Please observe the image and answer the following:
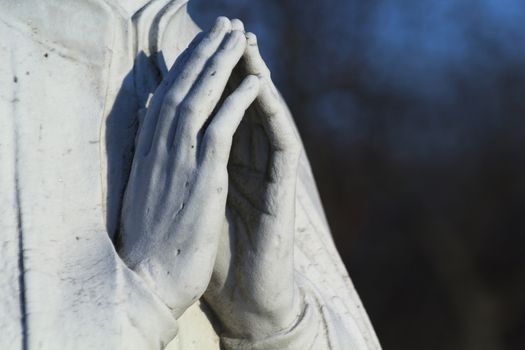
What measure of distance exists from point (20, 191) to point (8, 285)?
11 centimetres

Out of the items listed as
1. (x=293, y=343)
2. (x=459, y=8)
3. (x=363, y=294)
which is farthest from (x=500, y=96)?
(x=293, y=343)

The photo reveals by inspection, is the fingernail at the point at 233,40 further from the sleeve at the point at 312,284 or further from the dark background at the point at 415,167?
the dark background at the point at 415,167

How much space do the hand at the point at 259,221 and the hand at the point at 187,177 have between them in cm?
5

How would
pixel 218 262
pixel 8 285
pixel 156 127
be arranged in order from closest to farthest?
pixel 8 285, pixel 156 127, pixel 218 262

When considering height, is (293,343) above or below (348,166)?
below

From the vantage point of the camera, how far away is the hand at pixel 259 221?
1.63 metres

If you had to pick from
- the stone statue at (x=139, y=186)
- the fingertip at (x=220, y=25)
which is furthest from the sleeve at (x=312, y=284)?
the fingertip at (x=220, y=25)

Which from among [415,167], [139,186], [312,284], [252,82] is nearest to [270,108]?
[252,82]

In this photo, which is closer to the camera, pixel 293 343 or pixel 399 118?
pixel 293 343

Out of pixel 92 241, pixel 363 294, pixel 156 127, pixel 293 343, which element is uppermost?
pixel 363 294

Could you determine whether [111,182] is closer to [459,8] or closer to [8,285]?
[8,285]

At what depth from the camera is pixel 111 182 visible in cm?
167

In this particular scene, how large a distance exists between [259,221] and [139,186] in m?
0.15

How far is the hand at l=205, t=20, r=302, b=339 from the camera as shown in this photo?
1633mm
